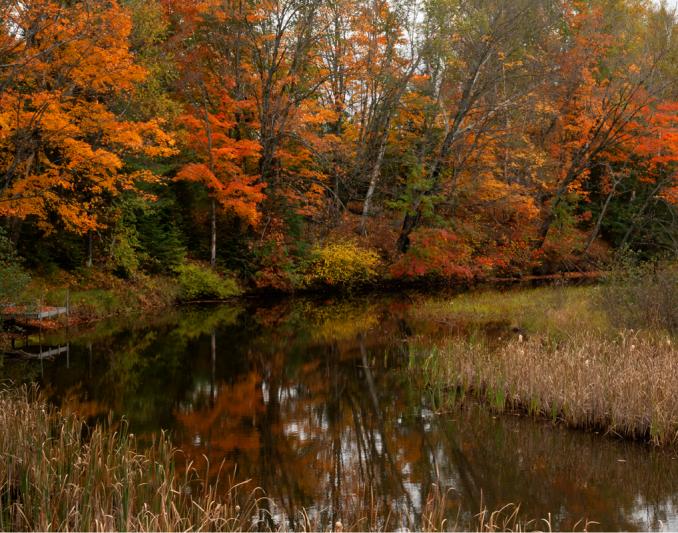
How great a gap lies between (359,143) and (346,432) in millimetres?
23127

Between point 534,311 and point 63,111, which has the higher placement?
point 63,111

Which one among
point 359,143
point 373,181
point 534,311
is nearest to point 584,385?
point 534,311

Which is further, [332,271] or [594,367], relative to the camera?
[332,271]

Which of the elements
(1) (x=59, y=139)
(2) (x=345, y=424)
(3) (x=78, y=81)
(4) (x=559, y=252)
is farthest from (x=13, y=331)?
(4) (x=559, y=252)

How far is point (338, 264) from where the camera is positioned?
27391 millimetres

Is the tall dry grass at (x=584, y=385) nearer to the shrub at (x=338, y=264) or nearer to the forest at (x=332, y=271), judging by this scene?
the forest at (x=332, y=271)

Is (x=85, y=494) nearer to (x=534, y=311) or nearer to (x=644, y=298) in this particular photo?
(x=644, y=298)

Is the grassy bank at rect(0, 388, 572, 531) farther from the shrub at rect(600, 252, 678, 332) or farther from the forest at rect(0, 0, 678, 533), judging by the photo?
the shrub at rect(600, 252, 678, 332)

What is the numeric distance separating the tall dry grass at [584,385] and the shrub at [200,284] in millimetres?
14408

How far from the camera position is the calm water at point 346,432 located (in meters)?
7.26

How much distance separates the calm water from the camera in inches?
286

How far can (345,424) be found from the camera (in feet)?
32.8

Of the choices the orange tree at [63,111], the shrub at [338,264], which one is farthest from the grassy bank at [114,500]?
the shrub at [338,264]

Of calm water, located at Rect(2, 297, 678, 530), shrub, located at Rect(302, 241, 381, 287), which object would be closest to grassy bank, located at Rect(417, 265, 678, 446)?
calm water, located at Rect(2, 297, 678, 530)
